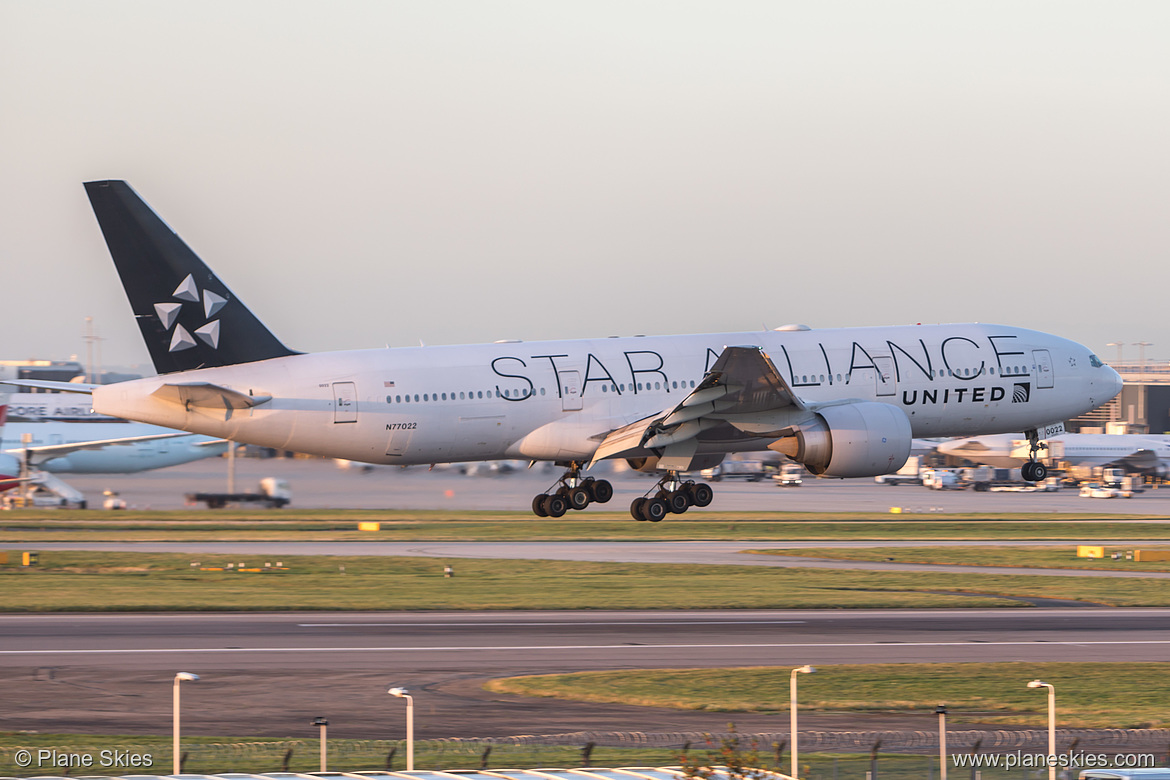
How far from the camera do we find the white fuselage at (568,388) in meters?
40.9

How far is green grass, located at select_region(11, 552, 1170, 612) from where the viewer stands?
44.8 m

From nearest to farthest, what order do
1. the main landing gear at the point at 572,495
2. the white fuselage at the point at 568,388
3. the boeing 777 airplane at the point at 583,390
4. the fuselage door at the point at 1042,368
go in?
the boeing 777 airplane at the point at 583,390
the white fuselage at the point at 568,388
the main landing gear at the point at 572,495
the fuselage door at the point at 1042,368

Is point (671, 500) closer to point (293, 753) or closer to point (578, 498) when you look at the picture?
point (578, 498)

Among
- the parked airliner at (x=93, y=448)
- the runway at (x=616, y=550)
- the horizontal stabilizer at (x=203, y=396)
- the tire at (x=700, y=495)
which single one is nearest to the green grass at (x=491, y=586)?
the runway at (x=616, y=550)

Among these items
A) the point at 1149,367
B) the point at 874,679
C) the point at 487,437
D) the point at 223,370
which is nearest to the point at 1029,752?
the point at 874,679

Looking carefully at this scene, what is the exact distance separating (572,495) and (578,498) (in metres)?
0.23

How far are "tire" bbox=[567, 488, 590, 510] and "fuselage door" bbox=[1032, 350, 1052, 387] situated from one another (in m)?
15.7

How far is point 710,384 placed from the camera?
41.1 m

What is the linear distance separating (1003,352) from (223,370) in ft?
83.2

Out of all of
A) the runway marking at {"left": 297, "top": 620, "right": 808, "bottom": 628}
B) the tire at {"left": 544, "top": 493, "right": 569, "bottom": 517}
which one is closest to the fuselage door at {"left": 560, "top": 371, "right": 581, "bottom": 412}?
the tire at {"left": 544, "top": 493, "right": 569, "bottom": 517}

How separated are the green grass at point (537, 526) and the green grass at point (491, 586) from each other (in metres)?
15.2

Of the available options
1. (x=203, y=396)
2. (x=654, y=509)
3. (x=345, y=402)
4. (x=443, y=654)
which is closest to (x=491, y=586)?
(x=654, y=509)

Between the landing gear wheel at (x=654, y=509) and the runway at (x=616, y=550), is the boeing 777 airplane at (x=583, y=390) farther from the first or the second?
the runway at (x=616, y=550)

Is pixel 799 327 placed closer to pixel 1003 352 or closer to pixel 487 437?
pixel 1003 352
